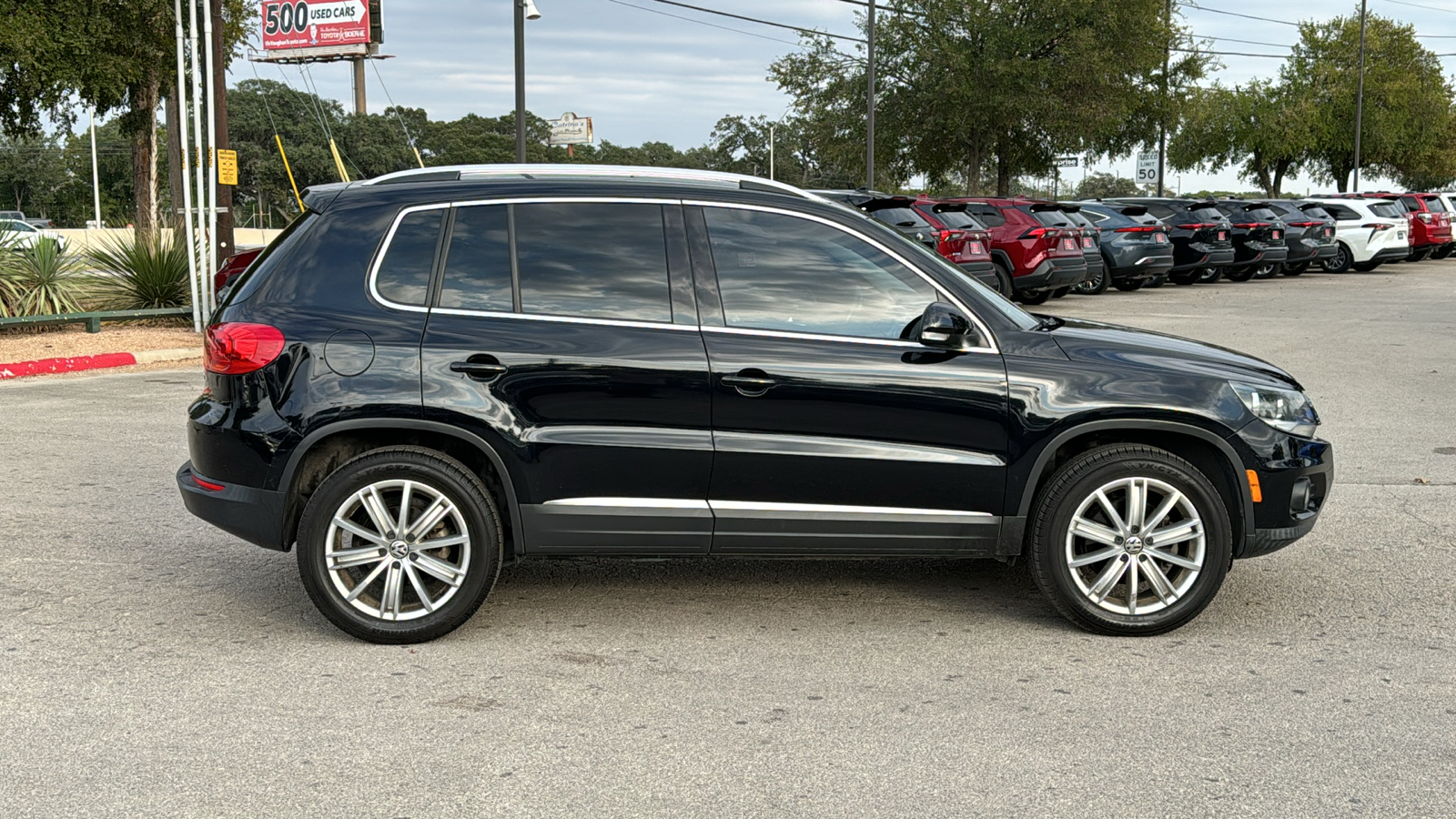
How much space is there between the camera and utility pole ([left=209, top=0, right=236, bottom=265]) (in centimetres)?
1633

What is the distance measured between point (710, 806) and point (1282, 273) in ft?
103

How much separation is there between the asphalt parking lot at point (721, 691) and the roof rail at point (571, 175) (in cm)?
172

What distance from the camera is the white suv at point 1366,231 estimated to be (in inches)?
1248

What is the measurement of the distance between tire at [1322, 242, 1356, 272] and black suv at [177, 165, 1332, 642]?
2953 cm

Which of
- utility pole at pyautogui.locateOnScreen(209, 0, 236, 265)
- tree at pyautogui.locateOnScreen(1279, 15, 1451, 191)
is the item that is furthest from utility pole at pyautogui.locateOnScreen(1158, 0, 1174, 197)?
utility pole at pyautogui.locateOnScreen(209, 0, 236, 265)

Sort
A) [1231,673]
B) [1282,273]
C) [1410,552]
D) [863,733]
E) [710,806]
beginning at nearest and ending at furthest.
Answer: [710,806], [863,733], [1231,673], [1410,552], [1282,273]

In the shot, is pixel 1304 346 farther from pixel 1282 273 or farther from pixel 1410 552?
pixel 1282 273

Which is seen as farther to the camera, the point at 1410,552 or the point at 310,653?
the point at 1410,552

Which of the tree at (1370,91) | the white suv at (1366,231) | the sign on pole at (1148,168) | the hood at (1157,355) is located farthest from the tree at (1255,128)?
the hood at (1157,355)

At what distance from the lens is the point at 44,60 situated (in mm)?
20031

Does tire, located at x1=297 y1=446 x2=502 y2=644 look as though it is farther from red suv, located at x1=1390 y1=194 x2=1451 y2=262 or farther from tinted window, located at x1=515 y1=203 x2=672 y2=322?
red suv, located at x1=1390 y1=194 x2=1451 y2=262

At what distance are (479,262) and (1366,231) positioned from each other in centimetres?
3112

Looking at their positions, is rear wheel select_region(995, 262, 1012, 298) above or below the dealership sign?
below

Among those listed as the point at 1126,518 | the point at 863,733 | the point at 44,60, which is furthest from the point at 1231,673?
the point at 44,60
